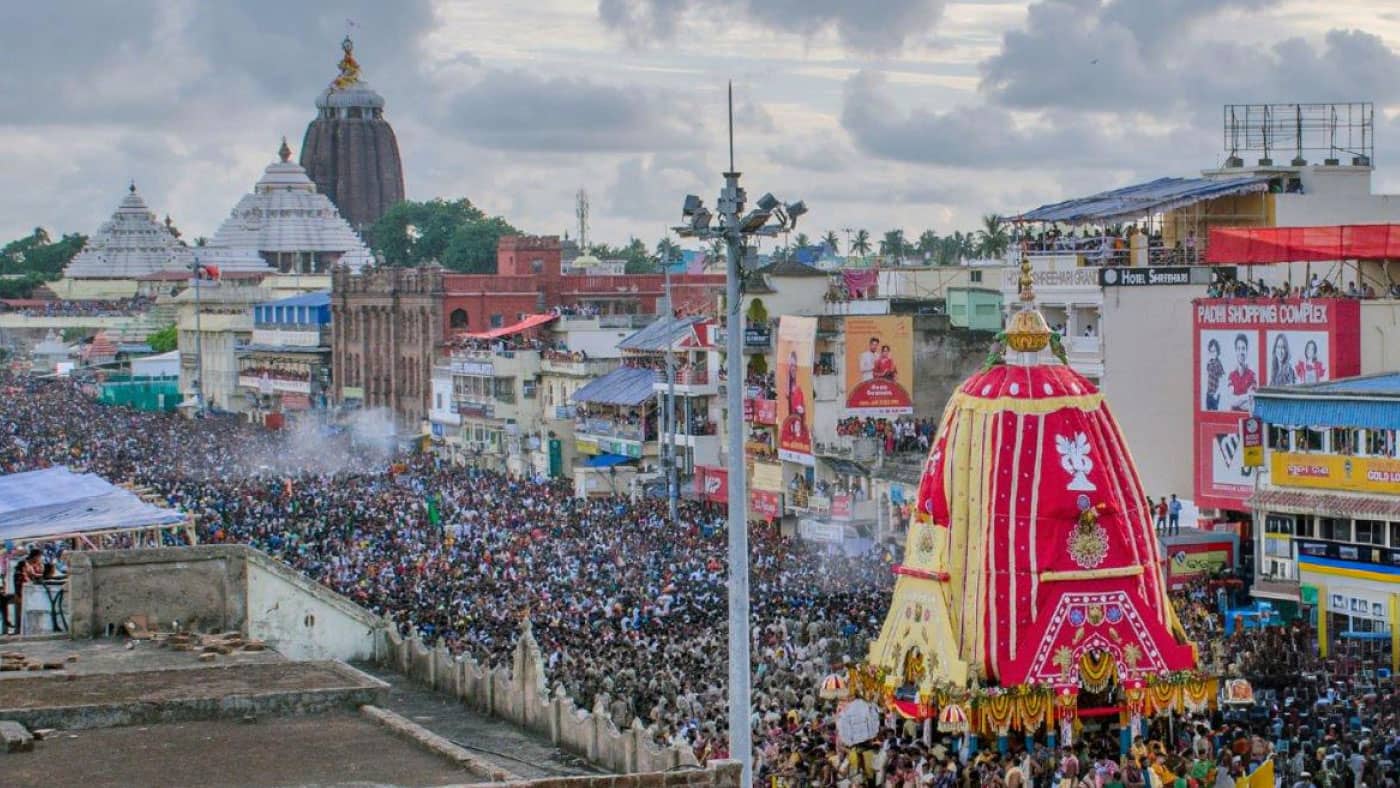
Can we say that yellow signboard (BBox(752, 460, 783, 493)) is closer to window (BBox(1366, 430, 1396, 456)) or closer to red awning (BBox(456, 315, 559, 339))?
window (BBox(1366, 430, 1396, 456))

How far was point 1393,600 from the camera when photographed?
1336 inches

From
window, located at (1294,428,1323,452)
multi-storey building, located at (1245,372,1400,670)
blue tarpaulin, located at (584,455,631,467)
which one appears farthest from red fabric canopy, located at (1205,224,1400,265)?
blue tarpaulin, located at (584,455,631,467)

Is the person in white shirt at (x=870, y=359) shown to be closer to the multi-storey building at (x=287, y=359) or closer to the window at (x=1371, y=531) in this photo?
the window at (x=1371, y=531)

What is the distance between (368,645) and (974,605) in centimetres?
678

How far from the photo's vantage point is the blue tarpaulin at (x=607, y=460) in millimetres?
67125

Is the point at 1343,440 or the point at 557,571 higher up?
the point at 1343,440

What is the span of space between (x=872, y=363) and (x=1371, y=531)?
19.9 meters

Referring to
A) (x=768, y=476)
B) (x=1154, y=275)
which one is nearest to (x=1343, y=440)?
(x=1154, y=275)

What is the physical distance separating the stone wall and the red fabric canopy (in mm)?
18966

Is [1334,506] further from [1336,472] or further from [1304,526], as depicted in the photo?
[1304,526]

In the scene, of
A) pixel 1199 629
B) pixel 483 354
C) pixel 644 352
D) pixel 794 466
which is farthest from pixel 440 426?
pixel 1199 629

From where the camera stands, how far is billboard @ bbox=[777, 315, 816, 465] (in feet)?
175

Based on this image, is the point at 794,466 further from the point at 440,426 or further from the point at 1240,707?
the point at 440,426

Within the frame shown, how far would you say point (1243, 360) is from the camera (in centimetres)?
4009
